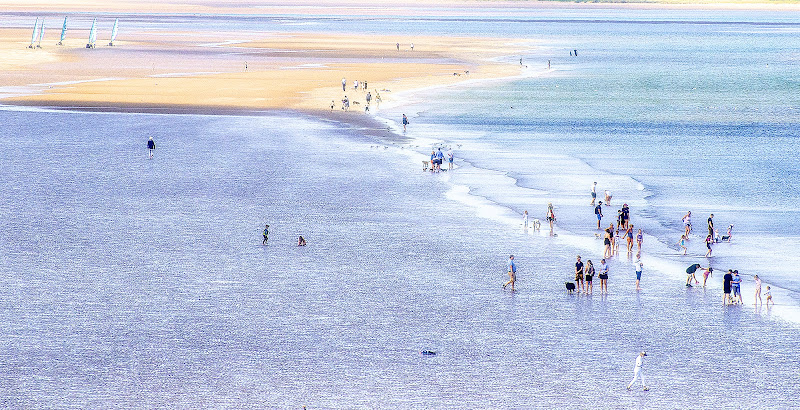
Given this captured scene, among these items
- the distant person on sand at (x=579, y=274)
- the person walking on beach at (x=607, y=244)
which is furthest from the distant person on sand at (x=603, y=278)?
the person walking on beach at (x=607, y=244)

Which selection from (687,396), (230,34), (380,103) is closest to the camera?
(687,396)

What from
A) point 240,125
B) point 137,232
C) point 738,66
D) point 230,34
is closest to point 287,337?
point 137,232

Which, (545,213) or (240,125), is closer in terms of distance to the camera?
(545,213)

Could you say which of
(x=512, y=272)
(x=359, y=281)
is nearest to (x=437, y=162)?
(x=359, y=281)

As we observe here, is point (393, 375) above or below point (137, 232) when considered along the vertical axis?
below

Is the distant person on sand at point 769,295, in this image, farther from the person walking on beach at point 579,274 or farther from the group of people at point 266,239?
the group of people at point 266,239

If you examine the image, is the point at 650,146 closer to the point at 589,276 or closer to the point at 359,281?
the point at 589,276

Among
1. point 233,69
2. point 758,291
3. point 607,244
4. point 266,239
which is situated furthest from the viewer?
point 233,69

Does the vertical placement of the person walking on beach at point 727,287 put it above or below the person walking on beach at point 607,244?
below

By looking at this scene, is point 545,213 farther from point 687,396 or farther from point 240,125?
point 240,125
